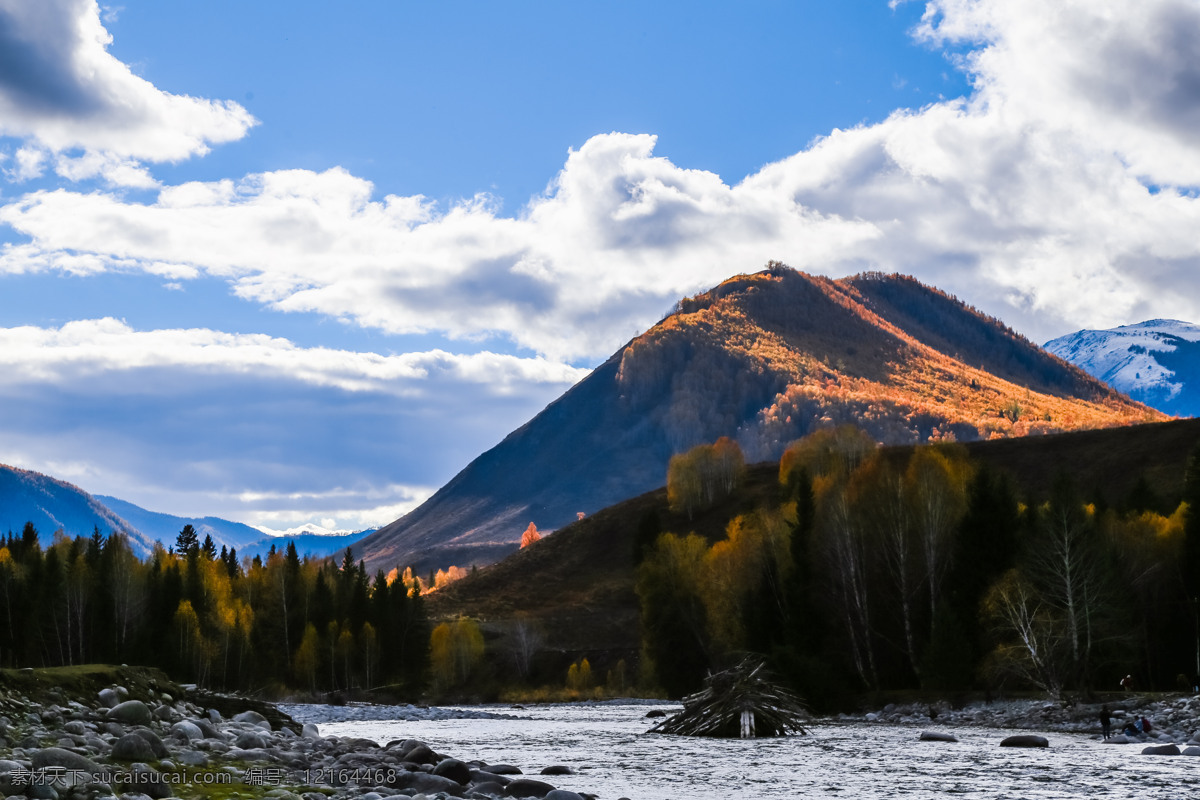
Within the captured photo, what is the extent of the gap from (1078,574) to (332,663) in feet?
250

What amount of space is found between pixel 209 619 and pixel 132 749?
83566mm

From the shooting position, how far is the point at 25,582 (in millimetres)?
96875

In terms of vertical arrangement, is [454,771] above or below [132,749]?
below

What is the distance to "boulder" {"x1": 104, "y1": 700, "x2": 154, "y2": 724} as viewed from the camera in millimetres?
23156

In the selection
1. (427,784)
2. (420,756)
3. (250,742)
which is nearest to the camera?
(427,784)

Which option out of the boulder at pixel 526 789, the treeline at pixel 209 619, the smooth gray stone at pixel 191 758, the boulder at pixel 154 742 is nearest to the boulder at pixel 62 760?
the boulder at pixel 154 742

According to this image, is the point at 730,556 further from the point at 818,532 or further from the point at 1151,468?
the point at 1151,468

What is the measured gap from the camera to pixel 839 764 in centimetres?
3297

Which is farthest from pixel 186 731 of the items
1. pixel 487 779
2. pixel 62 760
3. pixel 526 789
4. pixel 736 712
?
pixel 736 712

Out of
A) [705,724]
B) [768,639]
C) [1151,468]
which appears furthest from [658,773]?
[1151,468]

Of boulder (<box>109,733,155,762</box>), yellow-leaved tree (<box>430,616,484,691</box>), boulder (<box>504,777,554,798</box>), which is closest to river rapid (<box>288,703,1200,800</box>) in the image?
boulder (<box>504,777,554,798</box>)

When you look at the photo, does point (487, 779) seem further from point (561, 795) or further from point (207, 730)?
point (207, 730)

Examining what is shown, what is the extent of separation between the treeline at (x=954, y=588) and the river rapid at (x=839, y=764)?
9.77m

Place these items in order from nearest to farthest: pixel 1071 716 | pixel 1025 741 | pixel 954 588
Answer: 1. pixel 1025 741
2. pixel 1071 716
3. pixel 954 588
